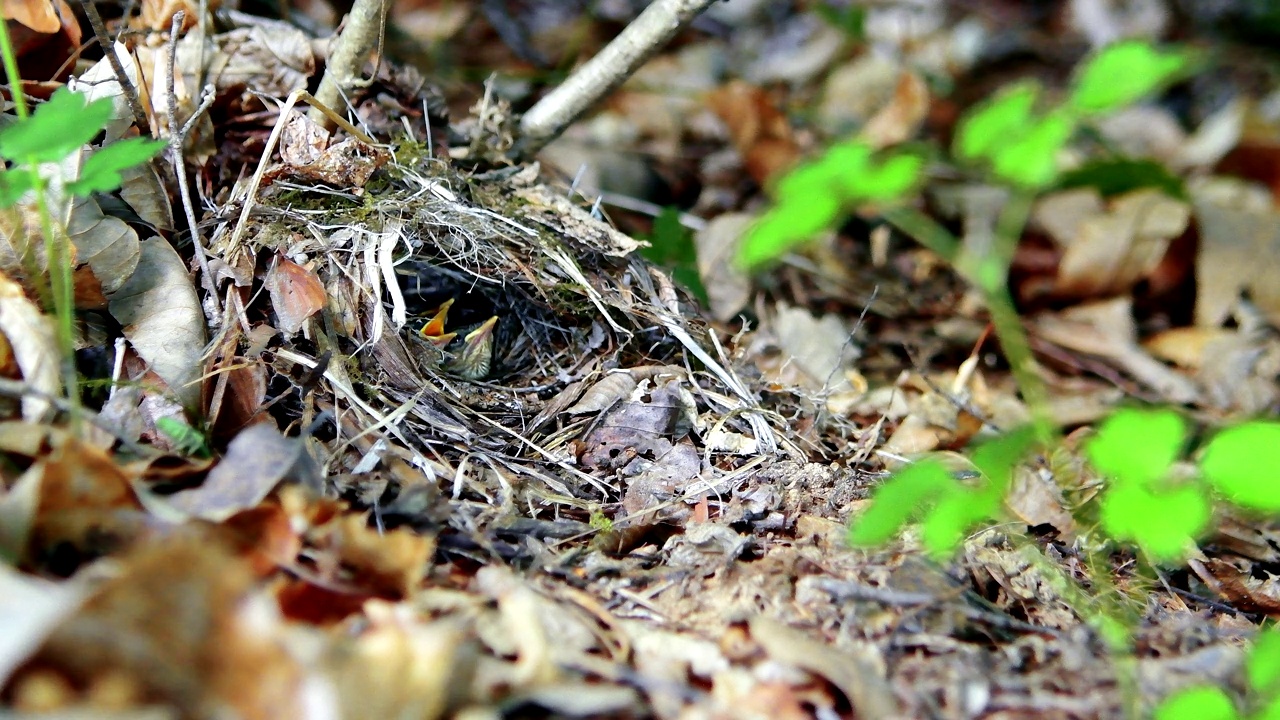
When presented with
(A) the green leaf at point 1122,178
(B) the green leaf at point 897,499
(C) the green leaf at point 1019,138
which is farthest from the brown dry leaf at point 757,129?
(B) the green leaf at point 897,499

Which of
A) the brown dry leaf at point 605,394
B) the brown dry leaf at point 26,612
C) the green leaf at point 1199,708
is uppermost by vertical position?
the brown dry leaf at point 26,612

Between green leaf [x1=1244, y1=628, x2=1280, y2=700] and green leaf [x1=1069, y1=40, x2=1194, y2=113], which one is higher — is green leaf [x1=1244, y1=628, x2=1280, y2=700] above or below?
below

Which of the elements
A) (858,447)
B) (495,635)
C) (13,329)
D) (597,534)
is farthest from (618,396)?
(13,329)

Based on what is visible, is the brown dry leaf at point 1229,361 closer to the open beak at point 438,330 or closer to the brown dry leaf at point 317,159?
the open beak at point 438,330

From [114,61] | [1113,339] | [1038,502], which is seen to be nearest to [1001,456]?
[1038,502]

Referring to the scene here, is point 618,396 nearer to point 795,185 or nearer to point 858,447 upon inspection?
point 858,447

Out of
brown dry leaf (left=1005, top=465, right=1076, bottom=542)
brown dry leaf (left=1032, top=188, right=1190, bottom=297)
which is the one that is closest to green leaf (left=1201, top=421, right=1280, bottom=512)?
brown dry leaf (left=1005, top=465, right=1076, bottom=542)

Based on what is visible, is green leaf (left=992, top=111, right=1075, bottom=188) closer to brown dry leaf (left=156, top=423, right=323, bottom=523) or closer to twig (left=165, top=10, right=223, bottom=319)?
brown dry leaf (left=156, top=423, right=323, bottom=523)

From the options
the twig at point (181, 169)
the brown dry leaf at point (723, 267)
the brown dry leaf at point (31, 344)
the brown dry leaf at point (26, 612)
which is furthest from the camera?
the brown dry leaf at point (723, 267)
